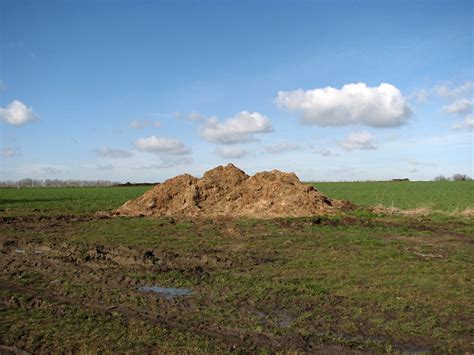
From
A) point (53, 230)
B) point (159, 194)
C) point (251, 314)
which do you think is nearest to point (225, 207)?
point (159, 194)

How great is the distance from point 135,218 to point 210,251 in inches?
525

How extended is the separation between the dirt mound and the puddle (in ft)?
55.1

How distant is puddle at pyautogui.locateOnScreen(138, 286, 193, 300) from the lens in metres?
9.73

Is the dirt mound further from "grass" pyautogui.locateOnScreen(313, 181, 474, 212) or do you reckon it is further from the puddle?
the puddle

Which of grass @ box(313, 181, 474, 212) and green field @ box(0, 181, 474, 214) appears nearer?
green field @ box(0, 181, 474, 214)

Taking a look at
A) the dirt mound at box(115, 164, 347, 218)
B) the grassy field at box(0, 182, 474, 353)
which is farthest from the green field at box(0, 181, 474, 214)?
the grassy field at box(0, 182, 474, 353)

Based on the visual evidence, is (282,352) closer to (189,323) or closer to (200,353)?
(200,353)

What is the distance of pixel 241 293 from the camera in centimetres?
976

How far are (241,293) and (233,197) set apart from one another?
21294mm

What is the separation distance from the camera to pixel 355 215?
26234 millimetres

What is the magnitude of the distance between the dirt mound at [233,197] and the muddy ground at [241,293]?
9.03 m

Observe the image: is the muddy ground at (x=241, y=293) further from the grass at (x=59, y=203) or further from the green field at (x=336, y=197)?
the green field at (x=336, y=197)

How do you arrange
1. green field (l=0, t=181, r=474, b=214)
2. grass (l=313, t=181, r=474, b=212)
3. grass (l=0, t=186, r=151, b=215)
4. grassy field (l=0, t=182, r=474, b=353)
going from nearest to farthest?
grassy field (l=0, t=182, r=474, b=353)
grass (l=0, t=186, r=151, b=215)
green field (l=0, t=181, r=474, b=214)
grass (l=313, t=181, r=474, b=212)

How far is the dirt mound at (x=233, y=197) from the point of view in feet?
92.4
